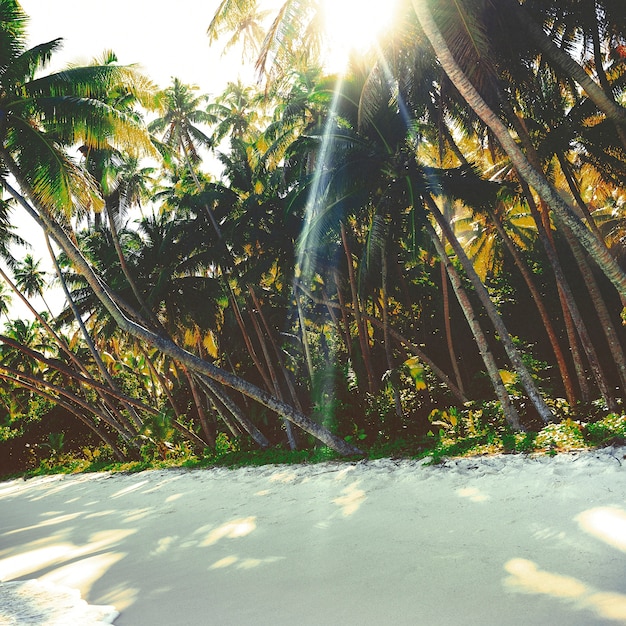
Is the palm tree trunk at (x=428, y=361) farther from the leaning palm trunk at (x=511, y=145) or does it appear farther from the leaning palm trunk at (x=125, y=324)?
the leaning palm trunk at (x=511, y=145)

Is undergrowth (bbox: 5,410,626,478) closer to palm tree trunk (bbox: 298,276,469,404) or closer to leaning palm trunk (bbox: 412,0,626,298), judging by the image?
palm tree trunk (bbox: 298,276,469,404)

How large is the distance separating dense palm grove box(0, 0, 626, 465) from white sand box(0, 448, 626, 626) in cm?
309

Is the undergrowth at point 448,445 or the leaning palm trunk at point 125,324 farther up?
the leaning palm trunk at point 125,324

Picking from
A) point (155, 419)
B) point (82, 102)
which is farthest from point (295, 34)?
point (155, 419)

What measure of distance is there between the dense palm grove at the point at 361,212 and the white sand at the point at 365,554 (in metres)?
3.09

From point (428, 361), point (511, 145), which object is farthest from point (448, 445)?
point (511, 145)

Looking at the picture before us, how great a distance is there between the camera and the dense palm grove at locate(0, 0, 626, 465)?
851 centimetres

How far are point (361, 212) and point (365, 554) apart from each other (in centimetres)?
883

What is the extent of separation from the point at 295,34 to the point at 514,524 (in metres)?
8.30

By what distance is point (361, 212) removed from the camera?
11.6 metres

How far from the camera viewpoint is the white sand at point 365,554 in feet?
9.83

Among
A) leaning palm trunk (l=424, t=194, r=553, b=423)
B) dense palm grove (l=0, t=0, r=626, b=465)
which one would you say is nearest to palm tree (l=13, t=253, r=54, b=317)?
dense palm grove (l=0, t=0, r=626, b=465)

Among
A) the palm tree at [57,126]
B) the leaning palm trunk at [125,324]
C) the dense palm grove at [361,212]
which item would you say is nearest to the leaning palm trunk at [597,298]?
the dense palm grove at [361,212]

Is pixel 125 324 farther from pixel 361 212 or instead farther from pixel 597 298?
pixel 597 298
